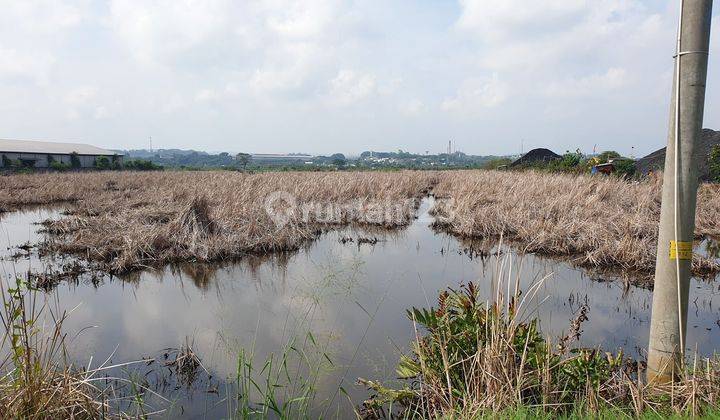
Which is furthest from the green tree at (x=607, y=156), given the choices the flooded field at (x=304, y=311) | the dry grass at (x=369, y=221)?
the flooded field at (x=304, y=311)

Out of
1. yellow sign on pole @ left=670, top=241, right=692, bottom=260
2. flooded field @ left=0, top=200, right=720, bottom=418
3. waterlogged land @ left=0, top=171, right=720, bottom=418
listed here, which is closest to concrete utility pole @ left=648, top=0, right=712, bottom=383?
yellow sign on pole @ left=670, top=241, right=692, bottom=260

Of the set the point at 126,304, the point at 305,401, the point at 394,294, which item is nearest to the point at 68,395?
the point at 305,401

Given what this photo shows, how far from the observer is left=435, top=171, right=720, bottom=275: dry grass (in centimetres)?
731

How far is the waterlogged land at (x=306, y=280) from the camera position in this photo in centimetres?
384

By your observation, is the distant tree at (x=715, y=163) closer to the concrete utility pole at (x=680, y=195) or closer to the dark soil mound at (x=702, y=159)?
the dark soil mound at (x=702, y=159)

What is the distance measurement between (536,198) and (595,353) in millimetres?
10052

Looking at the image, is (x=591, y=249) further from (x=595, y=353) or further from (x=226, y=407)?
(x=226, y=407)

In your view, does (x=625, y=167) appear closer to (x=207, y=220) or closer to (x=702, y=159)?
(x=702, y=159)

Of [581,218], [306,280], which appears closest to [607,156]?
[581,218]

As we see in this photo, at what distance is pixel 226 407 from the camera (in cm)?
330

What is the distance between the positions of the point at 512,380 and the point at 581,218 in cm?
791

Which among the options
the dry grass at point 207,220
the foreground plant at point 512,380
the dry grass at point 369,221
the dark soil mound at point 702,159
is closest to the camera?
the foreground plant at point 512,380

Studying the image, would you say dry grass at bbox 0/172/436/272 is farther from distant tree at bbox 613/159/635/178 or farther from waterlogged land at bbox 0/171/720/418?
distant tree at bbox 613/159/635/178

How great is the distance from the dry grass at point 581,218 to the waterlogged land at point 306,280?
55mm
